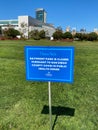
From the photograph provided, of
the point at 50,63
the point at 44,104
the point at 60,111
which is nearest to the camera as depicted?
the point at 50,63

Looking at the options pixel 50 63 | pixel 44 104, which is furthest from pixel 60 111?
pixel 50 63

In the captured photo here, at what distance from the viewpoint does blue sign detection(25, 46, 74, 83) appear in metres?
5.06

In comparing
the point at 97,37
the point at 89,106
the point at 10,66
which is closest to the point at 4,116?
the point at 89,106

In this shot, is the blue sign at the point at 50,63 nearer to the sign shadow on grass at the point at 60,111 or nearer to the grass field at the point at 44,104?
the grass field at the point at 44,104

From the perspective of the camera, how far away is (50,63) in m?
5.14

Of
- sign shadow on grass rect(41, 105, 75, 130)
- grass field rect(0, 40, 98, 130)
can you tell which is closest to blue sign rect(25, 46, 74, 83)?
grass field rect(0, 40, 98, 130)

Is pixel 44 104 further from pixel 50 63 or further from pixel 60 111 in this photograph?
pixel 50 63

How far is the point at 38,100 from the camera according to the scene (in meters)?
7.50

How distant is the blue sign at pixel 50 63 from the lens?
506 cm

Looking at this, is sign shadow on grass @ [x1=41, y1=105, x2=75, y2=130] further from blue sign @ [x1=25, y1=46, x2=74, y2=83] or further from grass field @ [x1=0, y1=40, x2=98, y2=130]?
blue sign @ [x1=25, y1=46, x2=74, y2=83]

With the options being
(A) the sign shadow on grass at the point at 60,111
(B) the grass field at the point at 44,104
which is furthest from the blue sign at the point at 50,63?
(A) the sign shadow on grass at the point at 60,111

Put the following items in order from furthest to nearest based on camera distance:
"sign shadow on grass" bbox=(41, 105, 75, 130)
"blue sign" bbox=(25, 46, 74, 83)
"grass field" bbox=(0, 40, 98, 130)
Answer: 1. "sign shadow on grass" bbox=(41, 105, 75, 130)
2. "grass field" bbox=(0, 40, 98, 130)
3. "blue sign" bbox=(25, 46, 74, 83)

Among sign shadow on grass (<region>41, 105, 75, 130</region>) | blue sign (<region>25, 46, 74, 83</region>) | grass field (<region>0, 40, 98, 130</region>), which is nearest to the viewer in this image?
blue sign (<region>25, 46, 74, 83</region>)

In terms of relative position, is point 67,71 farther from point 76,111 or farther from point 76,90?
point 76,90
